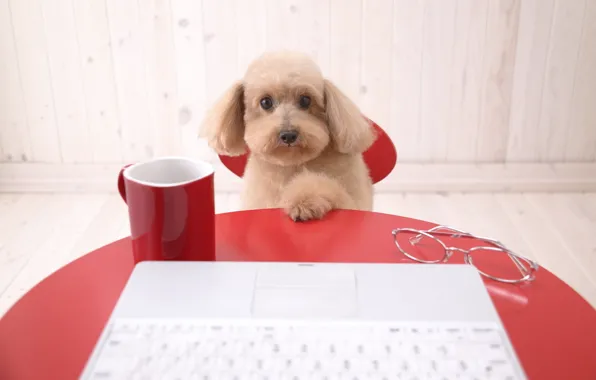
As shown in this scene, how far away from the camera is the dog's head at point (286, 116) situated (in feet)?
3.59

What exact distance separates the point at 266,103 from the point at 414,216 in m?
1.20

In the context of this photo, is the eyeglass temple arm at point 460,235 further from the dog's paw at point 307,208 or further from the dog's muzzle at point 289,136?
the dog's muzzle at point 289,136

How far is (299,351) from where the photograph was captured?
50cm

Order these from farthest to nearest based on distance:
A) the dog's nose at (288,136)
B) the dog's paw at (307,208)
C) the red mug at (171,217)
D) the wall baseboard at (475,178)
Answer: the wall baseboard at (475,178)
the dog's nose at (288,136)
the dog's paw at (307,208)
the red mug at (171,217)

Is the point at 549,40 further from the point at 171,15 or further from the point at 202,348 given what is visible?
the point at 202,348

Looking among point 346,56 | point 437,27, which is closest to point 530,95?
point 437,27

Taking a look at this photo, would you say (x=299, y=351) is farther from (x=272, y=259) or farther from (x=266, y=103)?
(x=266, y=103)

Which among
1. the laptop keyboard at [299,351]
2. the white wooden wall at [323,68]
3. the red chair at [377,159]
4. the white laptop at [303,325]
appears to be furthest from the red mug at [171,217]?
the white wooden wall at [323,68]

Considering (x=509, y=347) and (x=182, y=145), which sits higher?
(x=509, y=347)

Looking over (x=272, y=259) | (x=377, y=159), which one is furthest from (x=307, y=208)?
(x=377, y=159)

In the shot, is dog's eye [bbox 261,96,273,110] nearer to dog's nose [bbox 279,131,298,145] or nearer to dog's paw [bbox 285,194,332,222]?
dog's nose [bbox 279,131,298,145]

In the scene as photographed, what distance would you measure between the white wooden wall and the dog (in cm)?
117

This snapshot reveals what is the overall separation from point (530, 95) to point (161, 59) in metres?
1.42

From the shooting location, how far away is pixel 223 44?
229 cm
